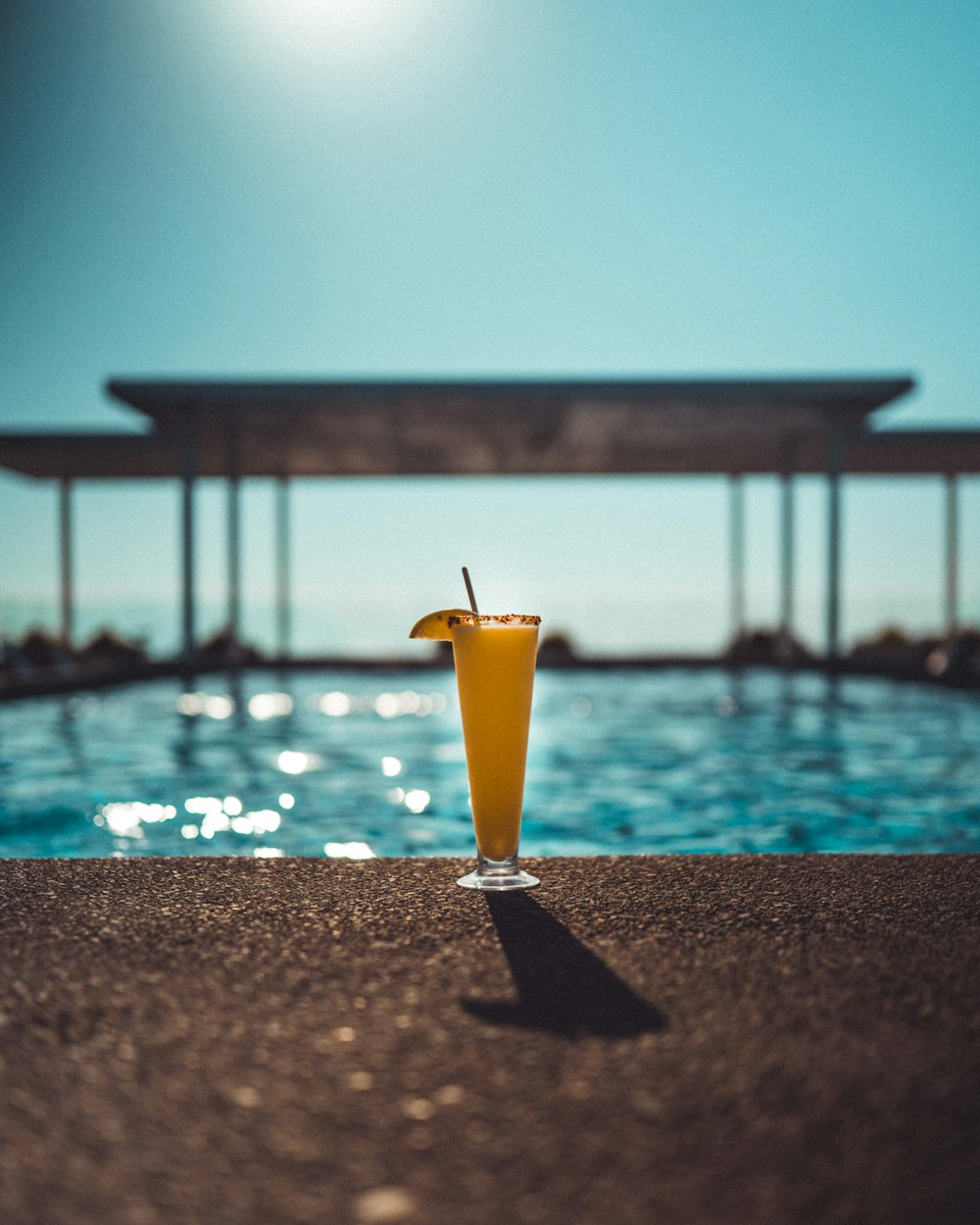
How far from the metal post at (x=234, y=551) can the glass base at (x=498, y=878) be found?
12.3 metres

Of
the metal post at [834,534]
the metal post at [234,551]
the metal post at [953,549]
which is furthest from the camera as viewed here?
the metal post at [953,549]

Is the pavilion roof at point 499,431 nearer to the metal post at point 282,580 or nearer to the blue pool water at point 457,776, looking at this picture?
the metal post at point 282,580

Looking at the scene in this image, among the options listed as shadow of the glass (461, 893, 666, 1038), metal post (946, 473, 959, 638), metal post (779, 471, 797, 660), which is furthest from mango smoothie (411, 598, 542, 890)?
metal post (946, 473, 959, 638)

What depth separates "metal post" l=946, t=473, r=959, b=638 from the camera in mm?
16234

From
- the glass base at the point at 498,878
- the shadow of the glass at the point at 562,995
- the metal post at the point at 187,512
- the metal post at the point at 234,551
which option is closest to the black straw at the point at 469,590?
the glass base at the point at 498,878

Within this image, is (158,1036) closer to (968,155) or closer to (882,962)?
(882,962)

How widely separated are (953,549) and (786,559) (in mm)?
2755

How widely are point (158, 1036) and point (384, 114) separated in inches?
288

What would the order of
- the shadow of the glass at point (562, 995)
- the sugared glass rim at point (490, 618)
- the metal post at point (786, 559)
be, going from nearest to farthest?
the shadow of the glass at point (562, 995)
the sugared glass rim at point (490, 618)
the metal post at point (786, 559)

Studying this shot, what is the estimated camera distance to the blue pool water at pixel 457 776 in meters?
4.51

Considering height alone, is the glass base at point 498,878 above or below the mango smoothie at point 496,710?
below

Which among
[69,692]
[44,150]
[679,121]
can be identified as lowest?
[69,692]

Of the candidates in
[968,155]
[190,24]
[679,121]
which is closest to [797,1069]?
[679,121]

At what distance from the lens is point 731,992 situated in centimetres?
165
